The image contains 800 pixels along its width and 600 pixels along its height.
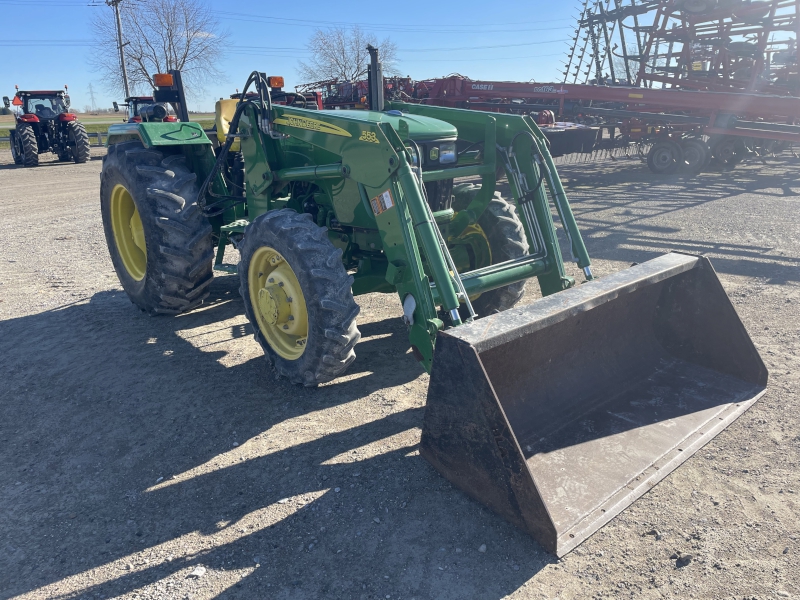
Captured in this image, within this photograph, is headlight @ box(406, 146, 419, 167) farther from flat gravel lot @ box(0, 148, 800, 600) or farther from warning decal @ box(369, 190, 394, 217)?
flat gravel lot @ box(0, 148, 800, 600)

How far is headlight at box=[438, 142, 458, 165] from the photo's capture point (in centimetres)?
414

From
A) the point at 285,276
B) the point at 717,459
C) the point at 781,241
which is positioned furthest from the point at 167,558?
the point at 781,241

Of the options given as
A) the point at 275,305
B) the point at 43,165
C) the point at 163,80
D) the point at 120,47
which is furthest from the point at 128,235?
the point at 120,47

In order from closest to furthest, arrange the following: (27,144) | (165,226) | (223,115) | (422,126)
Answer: (422,126)
(165,226)
(223,115)
(27,144)

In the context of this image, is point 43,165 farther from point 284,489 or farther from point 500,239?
point 284,489

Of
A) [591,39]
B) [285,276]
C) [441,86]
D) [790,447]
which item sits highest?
[591,39]

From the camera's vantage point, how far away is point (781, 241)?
8.22m

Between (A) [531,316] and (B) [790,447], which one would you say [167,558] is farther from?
(B) [790,447]

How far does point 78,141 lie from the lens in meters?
19.5

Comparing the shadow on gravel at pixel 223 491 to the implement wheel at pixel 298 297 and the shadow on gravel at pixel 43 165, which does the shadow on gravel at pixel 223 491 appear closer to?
the implement wheel at pixel 298 297

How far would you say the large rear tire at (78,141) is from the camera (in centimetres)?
1928

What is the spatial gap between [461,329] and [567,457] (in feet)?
3.01

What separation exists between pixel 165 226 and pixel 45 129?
18073 mm

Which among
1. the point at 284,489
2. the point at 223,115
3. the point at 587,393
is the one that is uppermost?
the point at 223,115
